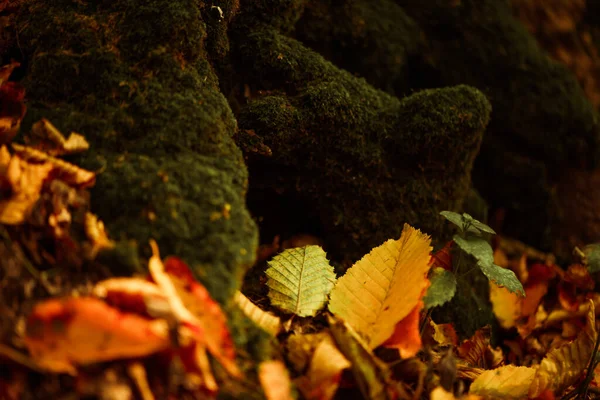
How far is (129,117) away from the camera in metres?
1.50

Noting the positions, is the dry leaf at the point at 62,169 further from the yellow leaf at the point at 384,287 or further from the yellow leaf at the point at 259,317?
the yellow leaf at the point at 384,287

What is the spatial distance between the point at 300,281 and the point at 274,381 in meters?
0.53

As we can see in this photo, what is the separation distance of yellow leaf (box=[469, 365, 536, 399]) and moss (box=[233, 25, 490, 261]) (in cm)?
77

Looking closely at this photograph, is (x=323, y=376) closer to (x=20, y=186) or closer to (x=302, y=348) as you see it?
(x=302, y=348)

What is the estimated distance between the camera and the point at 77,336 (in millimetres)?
966

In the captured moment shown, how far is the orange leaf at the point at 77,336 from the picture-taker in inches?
38.0

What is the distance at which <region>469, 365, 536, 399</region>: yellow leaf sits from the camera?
1.53 metres

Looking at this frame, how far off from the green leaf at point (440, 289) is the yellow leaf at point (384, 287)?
100 millimetres

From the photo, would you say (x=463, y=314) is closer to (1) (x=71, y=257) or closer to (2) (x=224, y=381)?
(2) (x=224, y=381)

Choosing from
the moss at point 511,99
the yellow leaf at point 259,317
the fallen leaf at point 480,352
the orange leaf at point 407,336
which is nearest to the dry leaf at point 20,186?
the yellow leaf at point 259,317

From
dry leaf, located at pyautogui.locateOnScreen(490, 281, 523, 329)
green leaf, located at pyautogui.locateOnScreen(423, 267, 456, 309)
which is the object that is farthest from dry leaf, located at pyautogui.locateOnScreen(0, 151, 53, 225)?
dry leaf, located at pyautogui.locateOnScreen(490, 281, 523, 329)

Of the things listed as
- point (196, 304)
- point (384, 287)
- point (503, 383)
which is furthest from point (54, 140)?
point (503, 383)

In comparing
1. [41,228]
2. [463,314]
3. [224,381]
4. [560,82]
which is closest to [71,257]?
[41,228]

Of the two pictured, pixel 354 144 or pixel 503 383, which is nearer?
pixel 503 383
